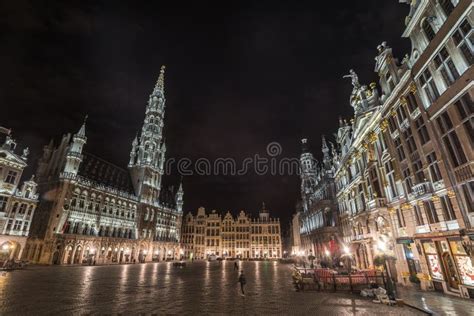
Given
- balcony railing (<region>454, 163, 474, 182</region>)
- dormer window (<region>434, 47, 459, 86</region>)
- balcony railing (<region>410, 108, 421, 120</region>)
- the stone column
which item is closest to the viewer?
balcony railing (<region>454, 163, 474, 182</region>)

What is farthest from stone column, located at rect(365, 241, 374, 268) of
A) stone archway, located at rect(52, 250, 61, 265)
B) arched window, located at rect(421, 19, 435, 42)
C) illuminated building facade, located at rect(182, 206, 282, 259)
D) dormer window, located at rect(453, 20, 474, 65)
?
illuminated building facade, located at rect(182, 206, 282, 259)

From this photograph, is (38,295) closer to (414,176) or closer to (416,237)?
(416,237)

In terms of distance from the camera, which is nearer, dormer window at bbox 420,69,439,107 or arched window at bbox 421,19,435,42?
dormer window at bbox 420,69,439,107

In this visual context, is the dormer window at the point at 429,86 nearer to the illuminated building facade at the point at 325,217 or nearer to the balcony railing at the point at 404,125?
the balcony railing at the point at 404,125

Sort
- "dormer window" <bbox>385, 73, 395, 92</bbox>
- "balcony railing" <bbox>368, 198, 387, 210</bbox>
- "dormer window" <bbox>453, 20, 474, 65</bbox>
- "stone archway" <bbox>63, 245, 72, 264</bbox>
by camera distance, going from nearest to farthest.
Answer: "dormer window" <bbox>453, 20, 474, 65</bbox> → "dormer window" <bbox>385, 73, 395, 92</bbox> → "balcony railing" <bbox>368, 198, 387, 210</bbox> → "stone archway" <bbox>63, 245, 72, 264</bbox>

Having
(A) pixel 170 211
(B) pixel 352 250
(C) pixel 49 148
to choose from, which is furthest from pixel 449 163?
(A) pixel 170 211

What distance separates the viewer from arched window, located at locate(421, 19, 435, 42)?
1745cm

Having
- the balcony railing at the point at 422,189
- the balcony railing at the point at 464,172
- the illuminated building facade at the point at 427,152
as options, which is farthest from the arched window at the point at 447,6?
the balcony railing at the point at 422,189

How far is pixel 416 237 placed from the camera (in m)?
18.2

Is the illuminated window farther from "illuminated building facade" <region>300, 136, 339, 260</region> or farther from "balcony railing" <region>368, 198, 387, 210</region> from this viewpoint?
"illuminated building facade" <region>300, 136, 339, 260</region>

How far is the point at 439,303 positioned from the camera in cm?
1295

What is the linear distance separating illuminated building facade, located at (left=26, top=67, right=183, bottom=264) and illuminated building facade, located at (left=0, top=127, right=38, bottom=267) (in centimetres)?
671

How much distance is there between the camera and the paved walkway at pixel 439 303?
36.9 ft

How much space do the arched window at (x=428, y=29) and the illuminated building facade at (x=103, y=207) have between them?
63.4 metres
